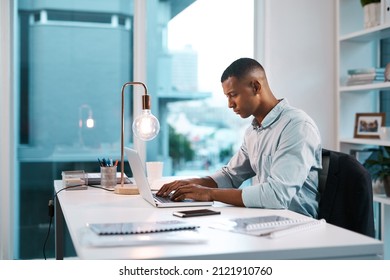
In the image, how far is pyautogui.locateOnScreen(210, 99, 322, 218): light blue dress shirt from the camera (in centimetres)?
192

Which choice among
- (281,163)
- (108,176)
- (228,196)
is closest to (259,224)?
(228,196)

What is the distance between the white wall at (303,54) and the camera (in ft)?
12.8

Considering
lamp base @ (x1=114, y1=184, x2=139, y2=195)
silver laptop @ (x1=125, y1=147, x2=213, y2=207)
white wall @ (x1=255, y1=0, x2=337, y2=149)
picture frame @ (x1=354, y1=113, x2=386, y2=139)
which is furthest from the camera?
white wall @ (x1=255, y1=0, x2=337, y2=149)

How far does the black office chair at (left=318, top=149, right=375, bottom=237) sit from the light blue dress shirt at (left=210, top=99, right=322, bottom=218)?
0.04 meters

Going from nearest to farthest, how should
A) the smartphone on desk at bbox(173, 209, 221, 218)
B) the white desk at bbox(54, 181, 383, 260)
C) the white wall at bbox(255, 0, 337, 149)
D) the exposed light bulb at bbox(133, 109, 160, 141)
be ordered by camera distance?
1. the white desk at bbox(54, 181, 383, 260)
2. the smartphone on desk at bbox(173, 209, 221, 218)
3. the exposed light bulb at bbox(133, 109, 160, 141)
4. the white wall at bbox(255, 0, 337, 149)

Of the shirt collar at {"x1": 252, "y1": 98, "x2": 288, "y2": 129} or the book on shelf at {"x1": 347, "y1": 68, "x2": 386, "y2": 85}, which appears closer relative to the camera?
the shirt collar at {"x1": 252, "y1": 98, "x2": 288, "y2": 129}

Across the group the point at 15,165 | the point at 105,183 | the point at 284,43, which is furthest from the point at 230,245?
the point at 284,43

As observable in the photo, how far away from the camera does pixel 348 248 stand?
1.33 meters

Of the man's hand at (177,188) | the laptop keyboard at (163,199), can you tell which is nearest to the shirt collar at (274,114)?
the man's hand at (177,188)

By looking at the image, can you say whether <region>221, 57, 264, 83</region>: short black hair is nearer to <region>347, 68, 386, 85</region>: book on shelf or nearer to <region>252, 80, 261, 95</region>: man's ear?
<region>252, 80, 261, 95</region>: man's ear

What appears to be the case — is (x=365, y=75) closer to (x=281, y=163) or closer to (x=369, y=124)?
(x=369, y=124)

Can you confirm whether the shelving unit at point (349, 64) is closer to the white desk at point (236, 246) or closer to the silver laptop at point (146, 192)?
the silver laptop at point (146, 192)

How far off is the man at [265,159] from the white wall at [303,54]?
5.11 feet

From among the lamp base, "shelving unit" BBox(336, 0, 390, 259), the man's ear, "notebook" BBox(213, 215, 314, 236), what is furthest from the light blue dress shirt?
"shelving unit" BBox(336, 0, 390, 259)
